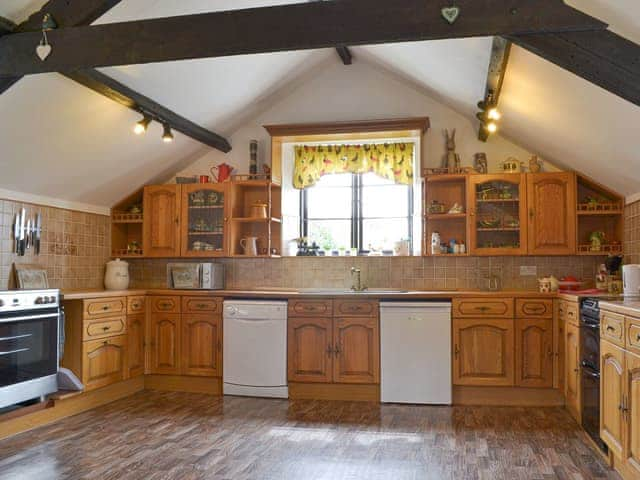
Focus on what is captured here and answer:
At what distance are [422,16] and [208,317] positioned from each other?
3.43m

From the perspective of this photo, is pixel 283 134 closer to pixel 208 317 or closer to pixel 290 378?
pixel 208 317

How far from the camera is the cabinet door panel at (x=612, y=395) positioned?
3.03m

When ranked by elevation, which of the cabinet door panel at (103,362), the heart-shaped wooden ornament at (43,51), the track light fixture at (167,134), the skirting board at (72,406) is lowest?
the skirting board at (72,406)

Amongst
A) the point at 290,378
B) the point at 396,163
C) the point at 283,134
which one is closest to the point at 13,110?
the point at 283,134

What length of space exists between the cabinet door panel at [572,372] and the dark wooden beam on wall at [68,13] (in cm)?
364

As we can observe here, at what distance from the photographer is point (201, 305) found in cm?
542

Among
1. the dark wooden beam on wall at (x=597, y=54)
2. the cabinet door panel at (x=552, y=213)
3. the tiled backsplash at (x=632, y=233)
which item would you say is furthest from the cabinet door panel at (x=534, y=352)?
the dark wooden beam on wall at (x=597, y=54)

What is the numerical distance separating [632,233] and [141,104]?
4014 mm

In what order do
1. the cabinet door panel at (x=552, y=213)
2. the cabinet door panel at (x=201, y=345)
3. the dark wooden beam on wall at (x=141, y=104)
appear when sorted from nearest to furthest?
the dark wooden beam on wall at (x=141, y=104) < the cabinet door panel at (x=552, y=213) < the cabinet door panel at (x=201, y=345)

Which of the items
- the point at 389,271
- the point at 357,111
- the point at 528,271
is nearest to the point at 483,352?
the point at 528,271

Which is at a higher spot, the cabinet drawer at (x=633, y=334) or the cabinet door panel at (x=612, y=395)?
the cabinet drawer at (x=633, y=334)

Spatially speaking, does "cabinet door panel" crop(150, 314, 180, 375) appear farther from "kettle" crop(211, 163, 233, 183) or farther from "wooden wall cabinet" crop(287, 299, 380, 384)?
→ "kettle" crop(211, 163, 233, 183)

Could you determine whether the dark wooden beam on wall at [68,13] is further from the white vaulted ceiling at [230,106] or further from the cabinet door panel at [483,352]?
the cabinet door panel at [483,352]

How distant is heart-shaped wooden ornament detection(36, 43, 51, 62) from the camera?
129 inches
